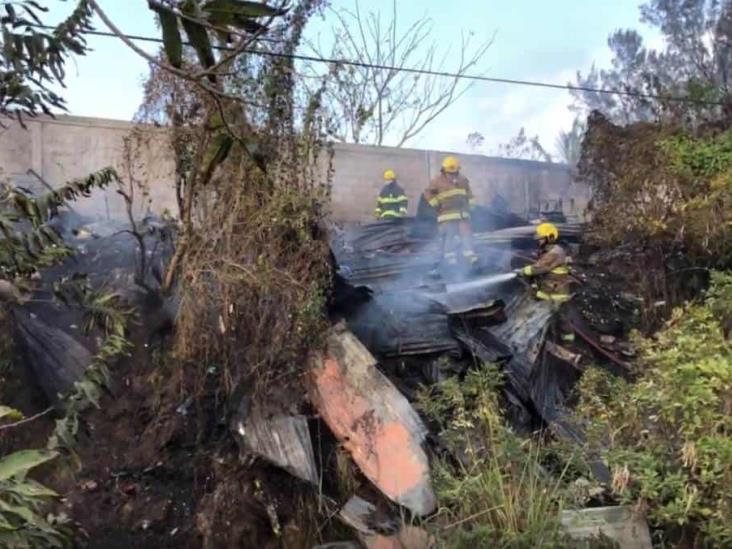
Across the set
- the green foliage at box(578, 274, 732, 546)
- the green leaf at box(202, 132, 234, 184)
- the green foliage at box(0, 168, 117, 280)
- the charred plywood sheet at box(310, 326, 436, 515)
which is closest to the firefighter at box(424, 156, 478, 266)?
the charred plywood sheet at box(310, 326, 436, 515)

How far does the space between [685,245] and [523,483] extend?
197 inches

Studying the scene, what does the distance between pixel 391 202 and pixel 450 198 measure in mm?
1777

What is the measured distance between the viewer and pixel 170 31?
1.85 metres

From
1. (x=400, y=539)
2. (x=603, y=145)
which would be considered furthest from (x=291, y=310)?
(x=603, y=145)

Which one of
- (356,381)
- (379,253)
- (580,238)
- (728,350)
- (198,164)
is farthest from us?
(580,238)

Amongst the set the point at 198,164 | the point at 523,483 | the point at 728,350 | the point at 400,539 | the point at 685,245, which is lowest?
the point at 400,539

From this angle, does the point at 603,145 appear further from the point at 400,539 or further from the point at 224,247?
the point at 400,539

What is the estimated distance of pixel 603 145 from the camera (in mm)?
9516

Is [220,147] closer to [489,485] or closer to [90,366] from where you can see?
[90,366]

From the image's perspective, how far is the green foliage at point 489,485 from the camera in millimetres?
4250

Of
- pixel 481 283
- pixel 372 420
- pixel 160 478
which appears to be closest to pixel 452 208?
pixel 481 283

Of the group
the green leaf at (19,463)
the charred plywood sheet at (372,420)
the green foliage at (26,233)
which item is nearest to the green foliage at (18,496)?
the green leaf at (19,463)

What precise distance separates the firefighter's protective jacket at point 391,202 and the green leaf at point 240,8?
921 centimetres

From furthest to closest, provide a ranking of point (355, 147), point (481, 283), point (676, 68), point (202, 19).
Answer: point (676, 68)
point (355, 147)
point (481, 283)
point (202, 19)
